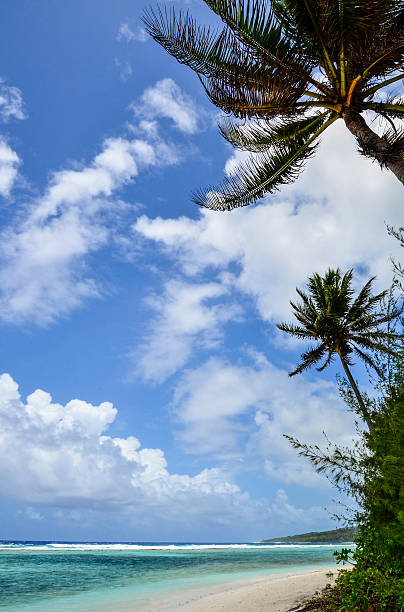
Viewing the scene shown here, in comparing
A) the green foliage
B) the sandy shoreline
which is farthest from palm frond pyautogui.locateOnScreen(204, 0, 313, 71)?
the sandy shoreline

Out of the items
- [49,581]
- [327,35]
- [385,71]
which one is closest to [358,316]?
[385,71]

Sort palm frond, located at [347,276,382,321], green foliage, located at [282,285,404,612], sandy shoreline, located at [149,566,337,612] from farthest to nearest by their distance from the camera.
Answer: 1. palm frond, located at [347,276,382,321]
2. sandy shoreline, located at [149,566,337,612]
3. green foliage, located at [282,285,404,612]

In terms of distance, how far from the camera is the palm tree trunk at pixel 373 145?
6.18 metres

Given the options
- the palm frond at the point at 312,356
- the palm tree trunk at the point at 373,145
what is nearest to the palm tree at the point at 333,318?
the palm frond at the point at 312,356

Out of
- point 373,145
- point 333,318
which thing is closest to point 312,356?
point 333,318

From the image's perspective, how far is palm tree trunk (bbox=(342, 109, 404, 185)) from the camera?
6176 millimetres

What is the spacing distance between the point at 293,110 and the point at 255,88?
762 millimetres

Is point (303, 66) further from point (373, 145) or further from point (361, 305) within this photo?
point (361, 305)

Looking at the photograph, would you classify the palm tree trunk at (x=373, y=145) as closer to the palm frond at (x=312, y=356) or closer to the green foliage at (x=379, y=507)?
the green foliage at (x=379, y=507)

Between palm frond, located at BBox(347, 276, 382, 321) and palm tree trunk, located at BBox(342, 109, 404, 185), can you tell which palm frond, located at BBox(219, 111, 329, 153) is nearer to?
palm tree trunk, located at BBox(342, 109, 404, 185)

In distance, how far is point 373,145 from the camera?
6.48 meters

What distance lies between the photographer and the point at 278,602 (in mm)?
11023

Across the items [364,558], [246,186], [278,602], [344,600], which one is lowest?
[278,602]

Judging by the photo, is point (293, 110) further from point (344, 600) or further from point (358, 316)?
point (358, 316)
